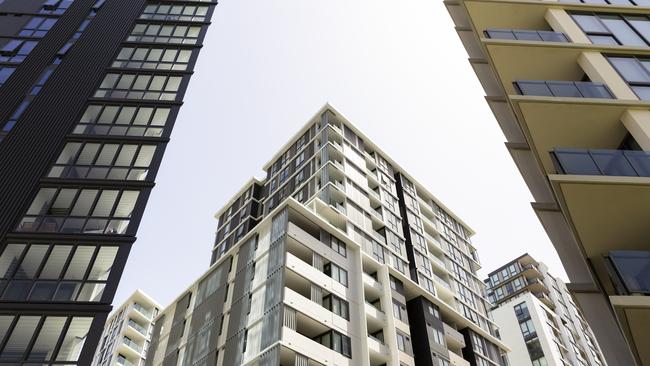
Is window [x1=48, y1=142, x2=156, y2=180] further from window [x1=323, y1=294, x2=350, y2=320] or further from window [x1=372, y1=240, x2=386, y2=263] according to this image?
window [x1=372, y1=240, x2=386, y2=263]

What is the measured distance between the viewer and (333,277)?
3703 cm

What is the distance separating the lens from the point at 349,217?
4553 centimetres

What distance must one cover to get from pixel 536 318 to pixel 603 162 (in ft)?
226

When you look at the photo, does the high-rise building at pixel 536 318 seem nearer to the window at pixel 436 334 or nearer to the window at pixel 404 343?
the window at pixel 436 334

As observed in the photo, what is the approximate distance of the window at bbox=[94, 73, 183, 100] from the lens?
1121 inches

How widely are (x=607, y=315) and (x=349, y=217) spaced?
1301 inches

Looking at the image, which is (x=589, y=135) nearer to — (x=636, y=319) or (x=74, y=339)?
(x=636, y=319)

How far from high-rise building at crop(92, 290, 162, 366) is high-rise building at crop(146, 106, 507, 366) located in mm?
24380

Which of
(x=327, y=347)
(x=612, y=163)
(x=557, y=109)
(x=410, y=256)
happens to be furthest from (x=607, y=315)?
(x=410, y=256)

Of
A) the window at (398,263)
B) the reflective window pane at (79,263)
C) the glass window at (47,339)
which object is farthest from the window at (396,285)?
the glass window at (47,339)

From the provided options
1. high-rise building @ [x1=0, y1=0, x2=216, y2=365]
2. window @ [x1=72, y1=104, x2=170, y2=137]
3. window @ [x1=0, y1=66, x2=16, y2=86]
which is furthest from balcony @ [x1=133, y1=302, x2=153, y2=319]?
window @ [x1=72, y1=104, x2=170, y2=137]

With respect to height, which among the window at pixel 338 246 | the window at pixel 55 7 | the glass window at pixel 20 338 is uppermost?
the window at pixel 55 7

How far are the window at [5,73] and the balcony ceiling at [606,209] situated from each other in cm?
2909

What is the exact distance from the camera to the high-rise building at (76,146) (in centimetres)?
1828
